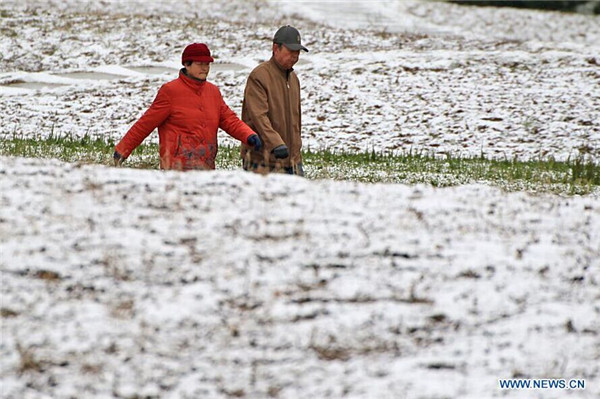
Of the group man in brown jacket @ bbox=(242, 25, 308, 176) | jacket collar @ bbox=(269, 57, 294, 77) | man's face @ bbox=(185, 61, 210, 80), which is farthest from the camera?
jacket collar @ bbox=(269, 57, 294, 77)

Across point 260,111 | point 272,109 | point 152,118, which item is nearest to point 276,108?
point 272,109

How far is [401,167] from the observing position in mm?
9961

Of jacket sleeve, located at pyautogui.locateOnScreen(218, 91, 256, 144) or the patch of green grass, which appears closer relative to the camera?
jacket sleeve, located at pyautogui.locateOnScreen(218, 91, 256, 144)

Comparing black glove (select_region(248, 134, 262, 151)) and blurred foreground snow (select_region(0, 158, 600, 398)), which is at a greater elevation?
black glove (select_region(248, 134, 262, 151))

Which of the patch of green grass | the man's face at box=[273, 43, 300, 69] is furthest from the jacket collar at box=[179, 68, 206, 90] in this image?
the patch of green grass

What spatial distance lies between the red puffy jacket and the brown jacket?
0.41 meters

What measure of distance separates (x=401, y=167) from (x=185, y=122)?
4.51 metres

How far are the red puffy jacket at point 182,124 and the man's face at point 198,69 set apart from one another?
1.8 inches

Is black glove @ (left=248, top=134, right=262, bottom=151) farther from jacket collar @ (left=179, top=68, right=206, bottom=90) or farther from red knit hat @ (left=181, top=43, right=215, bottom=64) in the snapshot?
red knit hat @ (left=181, top=43, right=215, bottom=64)

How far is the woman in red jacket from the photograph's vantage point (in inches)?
238

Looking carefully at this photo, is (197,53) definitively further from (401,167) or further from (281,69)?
(401,167)

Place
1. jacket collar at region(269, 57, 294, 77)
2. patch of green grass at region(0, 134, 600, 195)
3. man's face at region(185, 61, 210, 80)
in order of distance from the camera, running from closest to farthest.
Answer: man's face at region(185, 61, 210, 80) < jacket collar at region(269, 57, 294, 77) < patch of green grass at region(0, 134, 600, 195)

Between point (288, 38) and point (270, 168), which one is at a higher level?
point (288, 38)

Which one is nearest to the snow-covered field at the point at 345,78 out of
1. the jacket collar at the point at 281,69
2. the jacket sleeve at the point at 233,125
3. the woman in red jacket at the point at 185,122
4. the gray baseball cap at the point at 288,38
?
the jacket collar at the point at 281,69
